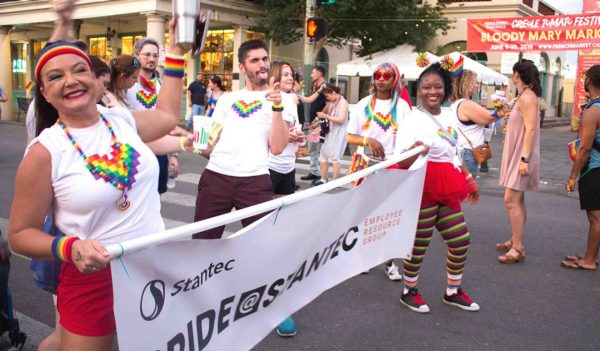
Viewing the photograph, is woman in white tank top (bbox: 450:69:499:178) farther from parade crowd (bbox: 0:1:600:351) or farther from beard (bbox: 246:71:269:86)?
beard (bbox: 246:71:269:86)

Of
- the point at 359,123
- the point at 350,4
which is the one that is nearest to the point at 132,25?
the point at 350,4

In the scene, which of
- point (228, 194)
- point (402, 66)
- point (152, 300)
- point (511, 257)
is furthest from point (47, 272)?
point (402, 66)

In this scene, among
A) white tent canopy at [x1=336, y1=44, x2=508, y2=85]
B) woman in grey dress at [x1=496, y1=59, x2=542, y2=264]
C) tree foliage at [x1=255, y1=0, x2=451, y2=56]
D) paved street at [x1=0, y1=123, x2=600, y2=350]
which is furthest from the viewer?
tree foliage at [x1=255, y1=0, x2=451, y2=56]

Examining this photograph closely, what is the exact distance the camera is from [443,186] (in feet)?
12.4

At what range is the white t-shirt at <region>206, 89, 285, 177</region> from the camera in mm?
3760

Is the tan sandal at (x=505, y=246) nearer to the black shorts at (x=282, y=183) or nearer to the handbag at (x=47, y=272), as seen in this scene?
the black shorts at (x=282, y=183)

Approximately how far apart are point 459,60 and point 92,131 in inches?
125

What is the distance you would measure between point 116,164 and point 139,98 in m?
2.46

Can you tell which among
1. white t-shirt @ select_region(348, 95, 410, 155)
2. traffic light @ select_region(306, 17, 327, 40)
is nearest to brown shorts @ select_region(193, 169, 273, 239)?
white t-shirt @ select_region(348, 95, 410, 155)

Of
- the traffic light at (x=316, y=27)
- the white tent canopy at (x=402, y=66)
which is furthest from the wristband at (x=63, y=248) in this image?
the white tent canopy at (x=402, y=66)

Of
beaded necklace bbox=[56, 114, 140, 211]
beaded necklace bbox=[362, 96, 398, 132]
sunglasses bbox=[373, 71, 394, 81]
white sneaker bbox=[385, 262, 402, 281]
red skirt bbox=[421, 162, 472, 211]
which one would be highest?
sunglasses bbox=[373, 71, 394, 81]

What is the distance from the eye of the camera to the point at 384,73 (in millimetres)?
4555

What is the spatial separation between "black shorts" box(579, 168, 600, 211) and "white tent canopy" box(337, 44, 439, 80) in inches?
572

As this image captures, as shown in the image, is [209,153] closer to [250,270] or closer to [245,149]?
[250,270]
